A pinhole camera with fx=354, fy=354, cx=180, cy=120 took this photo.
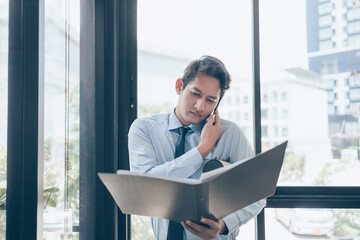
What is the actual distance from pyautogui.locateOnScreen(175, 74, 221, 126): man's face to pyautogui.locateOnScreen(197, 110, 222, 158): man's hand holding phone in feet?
0.18

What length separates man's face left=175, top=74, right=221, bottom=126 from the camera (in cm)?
142

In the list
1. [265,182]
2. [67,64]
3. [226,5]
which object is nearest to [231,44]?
[226,5]

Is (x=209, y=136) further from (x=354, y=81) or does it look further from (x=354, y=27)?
(x=354, y=27)

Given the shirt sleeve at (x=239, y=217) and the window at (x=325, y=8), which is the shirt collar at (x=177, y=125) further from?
the window at (x=325, y=8)

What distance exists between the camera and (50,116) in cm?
125

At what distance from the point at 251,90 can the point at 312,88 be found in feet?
1.13

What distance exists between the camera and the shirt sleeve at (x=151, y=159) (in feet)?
4.11

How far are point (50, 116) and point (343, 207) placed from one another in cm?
159

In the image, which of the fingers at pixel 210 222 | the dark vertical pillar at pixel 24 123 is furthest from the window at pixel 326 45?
the dark vertical pillar at pixel 24 123

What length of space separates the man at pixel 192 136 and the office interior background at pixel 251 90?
1.30ft

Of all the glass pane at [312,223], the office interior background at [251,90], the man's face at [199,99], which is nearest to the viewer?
the man's face at [199,99]

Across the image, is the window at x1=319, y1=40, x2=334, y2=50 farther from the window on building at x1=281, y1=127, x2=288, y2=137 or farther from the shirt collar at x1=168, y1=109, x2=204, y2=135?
the shirt collar at x1=168, y1=109, x2=204, y2=135

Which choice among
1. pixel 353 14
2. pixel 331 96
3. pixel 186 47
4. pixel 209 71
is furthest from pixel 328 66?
pixel 209 71

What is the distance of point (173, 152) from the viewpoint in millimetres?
1432
